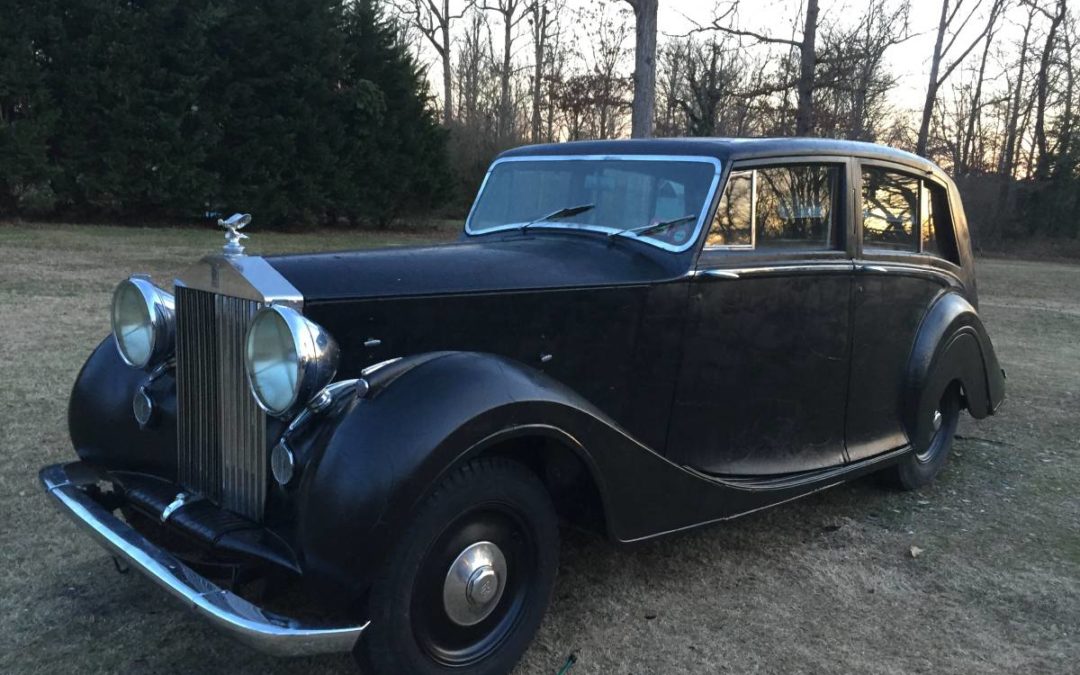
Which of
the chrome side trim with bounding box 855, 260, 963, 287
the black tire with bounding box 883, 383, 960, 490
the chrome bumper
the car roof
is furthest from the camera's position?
the black tire with bounding box 883, 383, 960, 490

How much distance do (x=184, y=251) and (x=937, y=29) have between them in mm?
23116

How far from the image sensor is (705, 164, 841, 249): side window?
346 centimetres

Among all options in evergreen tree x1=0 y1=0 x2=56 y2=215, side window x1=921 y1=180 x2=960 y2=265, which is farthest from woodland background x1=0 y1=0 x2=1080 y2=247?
side window x1=921 y1=180 x2=960 y2=265

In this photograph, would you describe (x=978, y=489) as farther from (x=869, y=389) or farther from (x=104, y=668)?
(x=104, y=668)

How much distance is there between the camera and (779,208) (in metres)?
3.65

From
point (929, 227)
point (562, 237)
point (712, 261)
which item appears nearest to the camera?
point (712, 261)

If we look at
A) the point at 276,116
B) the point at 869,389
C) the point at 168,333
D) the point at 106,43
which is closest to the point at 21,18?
the point at 106,43

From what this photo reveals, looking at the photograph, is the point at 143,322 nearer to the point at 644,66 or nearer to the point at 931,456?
the point at 931,456

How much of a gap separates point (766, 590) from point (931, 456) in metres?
1.90

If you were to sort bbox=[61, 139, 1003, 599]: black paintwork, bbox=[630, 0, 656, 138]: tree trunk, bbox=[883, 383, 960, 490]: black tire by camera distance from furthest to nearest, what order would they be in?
1. bbox=[630, 0, 656, 138]: tree trunk
2. bbox=[883, 383, 960, 490]: black tire
3. bbox=[61, 139, 1003, 599]: black paintwork

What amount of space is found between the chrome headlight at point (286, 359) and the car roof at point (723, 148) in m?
1.82

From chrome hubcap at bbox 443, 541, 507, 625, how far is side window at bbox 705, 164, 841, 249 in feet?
5.18

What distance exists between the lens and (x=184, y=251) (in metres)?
14.5

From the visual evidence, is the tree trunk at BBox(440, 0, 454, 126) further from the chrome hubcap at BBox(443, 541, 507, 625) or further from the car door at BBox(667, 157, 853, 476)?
the chrome hubcap at BBox(443, 541, 507, 625)
